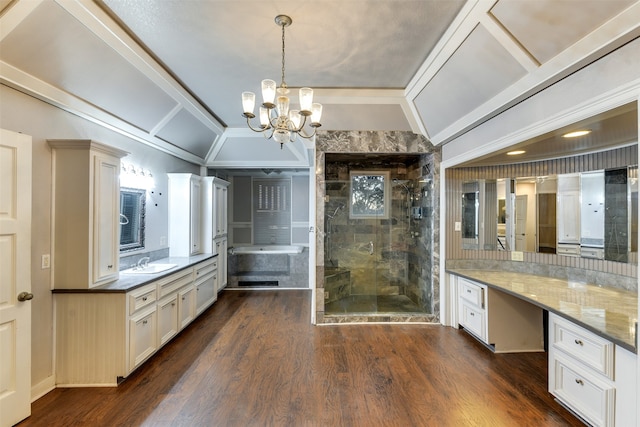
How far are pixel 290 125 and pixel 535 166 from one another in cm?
296

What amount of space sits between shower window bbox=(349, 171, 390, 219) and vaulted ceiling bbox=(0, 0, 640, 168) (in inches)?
50.4

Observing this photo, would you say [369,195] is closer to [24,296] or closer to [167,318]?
[167,318]

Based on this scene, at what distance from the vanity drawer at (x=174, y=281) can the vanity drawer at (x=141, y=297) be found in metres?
0.13

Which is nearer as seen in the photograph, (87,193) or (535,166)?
(87,193)

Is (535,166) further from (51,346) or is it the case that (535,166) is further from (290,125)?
(51,346)

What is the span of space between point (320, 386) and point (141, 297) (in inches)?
71.7

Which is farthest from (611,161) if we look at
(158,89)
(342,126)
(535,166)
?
(158,89)

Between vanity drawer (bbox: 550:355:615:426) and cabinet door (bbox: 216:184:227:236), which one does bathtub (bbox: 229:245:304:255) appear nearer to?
cabinet door (bbox: 216:184:227:236)

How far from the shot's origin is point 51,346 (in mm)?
2422

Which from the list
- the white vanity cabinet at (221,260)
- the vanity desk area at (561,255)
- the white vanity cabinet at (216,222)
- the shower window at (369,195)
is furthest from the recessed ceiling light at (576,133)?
the white vanity cabinet at (221,260)

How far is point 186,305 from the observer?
3678 mm

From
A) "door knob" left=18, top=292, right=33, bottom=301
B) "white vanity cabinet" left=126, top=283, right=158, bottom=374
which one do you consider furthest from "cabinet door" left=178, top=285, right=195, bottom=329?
"door knob" left=18, top=292, right=33, bottom=301

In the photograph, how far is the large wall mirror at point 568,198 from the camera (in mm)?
2461

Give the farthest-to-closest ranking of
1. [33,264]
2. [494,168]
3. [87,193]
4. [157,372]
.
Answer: [494,168], [157,372], [87,193], [33,264]
